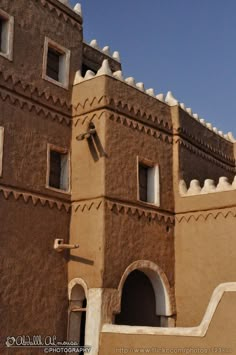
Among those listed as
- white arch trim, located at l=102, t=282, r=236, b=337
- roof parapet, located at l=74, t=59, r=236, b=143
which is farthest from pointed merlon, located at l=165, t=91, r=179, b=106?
white arch trim, located at l=102, t=282, r=236, b=337

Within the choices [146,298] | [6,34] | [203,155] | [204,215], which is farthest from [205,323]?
[6,34]

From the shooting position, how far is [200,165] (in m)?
16.1

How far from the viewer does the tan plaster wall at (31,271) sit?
10922 millimetres

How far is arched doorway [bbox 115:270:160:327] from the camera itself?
14016 mm

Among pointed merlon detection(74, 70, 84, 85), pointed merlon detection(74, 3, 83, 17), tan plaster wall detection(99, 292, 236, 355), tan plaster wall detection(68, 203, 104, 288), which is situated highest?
pointed merlon detection(74, 3, 83, 17)

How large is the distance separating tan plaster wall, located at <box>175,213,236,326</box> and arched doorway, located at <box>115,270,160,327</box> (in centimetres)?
82

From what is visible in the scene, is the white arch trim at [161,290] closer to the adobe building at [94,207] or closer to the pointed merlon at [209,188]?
the adobe building at [94,207]

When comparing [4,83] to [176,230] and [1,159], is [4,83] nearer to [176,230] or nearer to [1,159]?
[1,159]

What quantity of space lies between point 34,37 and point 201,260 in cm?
735

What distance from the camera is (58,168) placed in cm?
1299

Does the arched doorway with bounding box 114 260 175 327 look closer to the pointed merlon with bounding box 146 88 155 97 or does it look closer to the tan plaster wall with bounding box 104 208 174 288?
the tan plaster wall with bounding box 104 208 174 288

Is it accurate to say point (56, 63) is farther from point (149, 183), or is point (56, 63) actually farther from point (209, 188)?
point (209, 188)

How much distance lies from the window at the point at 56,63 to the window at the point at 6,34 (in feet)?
3.73

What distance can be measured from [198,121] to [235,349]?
8.71 metres
